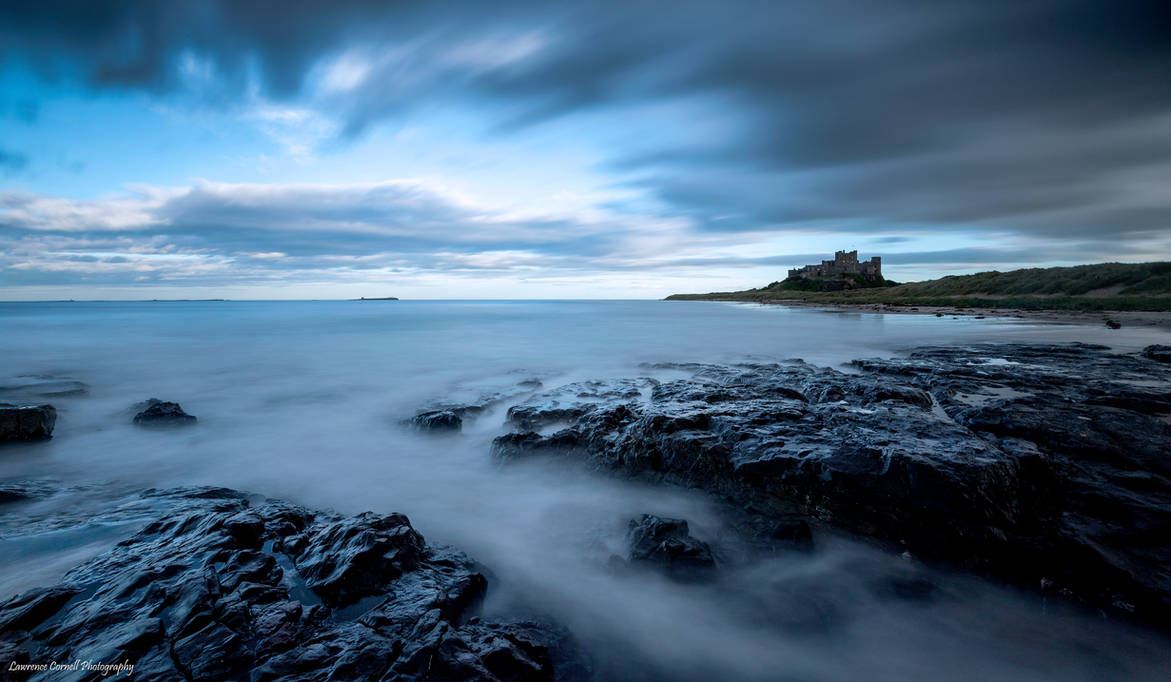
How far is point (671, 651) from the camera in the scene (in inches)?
121

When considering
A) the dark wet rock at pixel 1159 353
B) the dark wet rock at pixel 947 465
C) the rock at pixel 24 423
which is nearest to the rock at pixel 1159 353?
the dark wet rock at pixel 1159 353

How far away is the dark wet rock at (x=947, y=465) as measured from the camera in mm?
3422

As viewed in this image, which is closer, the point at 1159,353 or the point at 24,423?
the point at 24,423

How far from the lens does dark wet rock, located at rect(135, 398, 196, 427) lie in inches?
316

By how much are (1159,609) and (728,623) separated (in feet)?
8.82

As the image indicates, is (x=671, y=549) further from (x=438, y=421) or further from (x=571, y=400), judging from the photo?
(x=438, y=421)

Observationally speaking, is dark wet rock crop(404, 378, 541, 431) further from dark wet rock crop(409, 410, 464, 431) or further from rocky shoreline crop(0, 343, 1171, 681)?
rocky shoreline crop(0, 343, 1171, 681)

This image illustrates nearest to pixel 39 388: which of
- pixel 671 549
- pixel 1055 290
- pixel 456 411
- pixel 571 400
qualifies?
pixel 456 411

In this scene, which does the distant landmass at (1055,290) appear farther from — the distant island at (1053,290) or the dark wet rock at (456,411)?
the dark wet rock at (456,411)

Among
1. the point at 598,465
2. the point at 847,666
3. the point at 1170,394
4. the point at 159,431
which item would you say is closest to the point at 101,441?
the point at 159,431

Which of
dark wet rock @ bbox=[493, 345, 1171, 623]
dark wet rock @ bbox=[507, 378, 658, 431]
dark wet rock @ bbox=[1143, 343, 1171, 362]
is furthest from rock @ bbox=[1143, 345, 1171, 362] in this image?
dark wet rock @ bbox=[507, 378, 658, 431]

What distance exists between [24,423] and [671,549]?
9580mm

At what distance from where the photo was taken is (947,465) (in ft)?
12.6

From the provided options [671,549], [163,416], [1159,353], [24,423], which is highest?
[1159,353]
